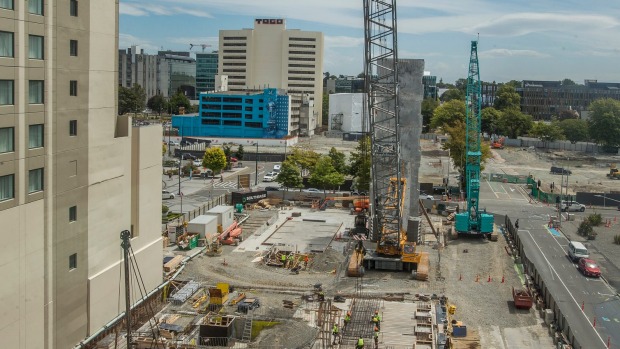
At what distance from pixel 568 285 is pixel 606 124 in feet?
203

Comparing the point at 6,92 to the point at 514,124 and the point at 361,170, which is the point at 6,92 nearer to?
the point at 361,170

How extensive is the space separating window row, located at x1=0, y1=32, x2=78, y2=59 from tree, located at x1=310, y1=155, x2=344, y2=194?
98.8 ft

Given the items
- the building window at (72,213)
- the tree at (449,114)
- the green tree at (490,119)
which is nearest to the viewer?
the building window at (72,213)

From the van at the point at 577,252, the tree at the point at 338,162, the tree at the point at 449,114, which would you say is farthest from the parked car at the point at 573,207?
the tree at the point at 449,114

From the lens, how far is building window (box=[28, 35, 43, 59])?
50.5 feet

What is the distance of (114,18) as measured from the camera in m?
19.1

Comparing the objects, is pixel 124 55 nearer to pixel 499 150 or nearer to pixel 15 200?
pixel 499 150

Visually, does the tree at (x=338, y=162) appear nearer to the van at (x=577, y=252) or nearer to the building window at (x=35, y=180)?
the van at (x=577, y=252)

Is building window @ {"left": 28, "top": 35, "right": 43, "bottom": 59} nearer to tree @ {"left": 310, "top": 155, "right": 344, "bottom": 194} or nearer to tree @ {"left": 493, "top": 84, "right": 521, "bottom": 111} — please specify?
tree @ {"left": 310, "top": 155, "right": 344, "bottom": 194}

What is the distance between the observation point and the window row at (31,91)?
14656mm

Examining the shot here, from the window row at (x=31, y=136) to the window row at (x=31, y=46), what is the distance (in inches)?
63.9

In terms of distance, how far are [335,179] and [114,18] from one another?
2869 cm

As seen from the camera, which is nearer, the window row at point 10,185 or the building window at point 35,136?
the window row at point 10,185

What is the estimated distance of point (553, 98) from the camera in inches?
4835
